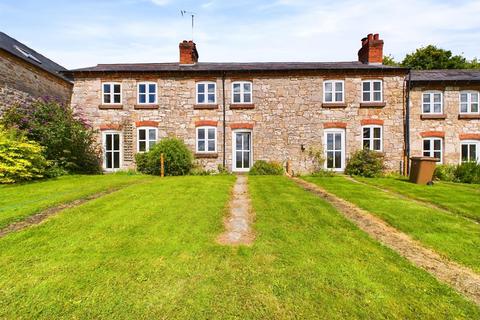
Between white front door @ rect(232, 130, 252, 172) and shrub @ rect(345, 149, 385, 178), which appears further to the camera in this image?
white front door @ rect(232, 130, 252, 172)

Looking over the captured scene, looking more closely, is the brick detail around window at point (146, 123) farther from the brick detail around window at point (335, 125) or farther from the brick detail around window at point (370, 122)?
the brick detail around window at point (370, 122)

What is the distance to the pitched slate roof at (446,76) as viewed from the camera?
16469mm

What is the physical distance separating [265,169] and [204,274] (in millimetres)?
12124

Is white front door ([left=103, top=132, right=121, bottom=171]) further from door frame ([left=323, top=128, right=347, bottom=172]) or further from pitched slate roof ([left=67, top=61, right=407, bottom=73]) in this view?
door frame ([left=323, top=128, right=347, bottom=172])

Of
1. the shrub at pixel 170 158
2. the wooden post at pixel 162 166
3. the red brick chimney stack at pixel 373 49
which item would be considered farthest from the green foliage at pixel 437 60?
the wooden post at pixel 162 166

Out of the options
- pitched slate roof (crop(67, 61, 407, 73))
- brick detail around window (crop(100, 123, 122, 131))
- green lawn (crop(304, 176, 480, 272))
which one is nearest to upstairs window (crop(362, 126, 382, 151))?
pitched slate roof (crop(67, 61, 407, 73))

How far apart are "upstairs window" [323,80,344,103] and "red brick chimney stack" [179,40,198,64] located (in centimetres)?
837

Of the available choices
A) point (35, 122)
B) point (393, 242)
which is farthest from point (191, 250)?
point (35, 122)

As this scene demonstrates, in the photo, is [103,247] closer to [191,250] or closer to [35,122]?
[191,250]

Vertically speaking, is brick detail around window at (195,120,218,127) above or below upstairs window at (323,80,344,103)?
below

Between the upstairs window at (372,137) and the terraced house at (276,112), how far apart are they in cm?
6

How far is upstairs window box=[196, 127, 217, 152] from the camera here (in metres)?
16.9

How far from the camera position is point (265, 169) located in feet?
51.7

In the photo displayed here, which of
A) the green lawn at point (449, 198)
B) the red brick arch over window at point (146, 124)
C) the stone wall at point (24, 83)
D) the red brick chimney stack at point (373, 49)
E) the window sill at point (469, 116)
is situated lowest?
the green lawn at point (449, 198)
